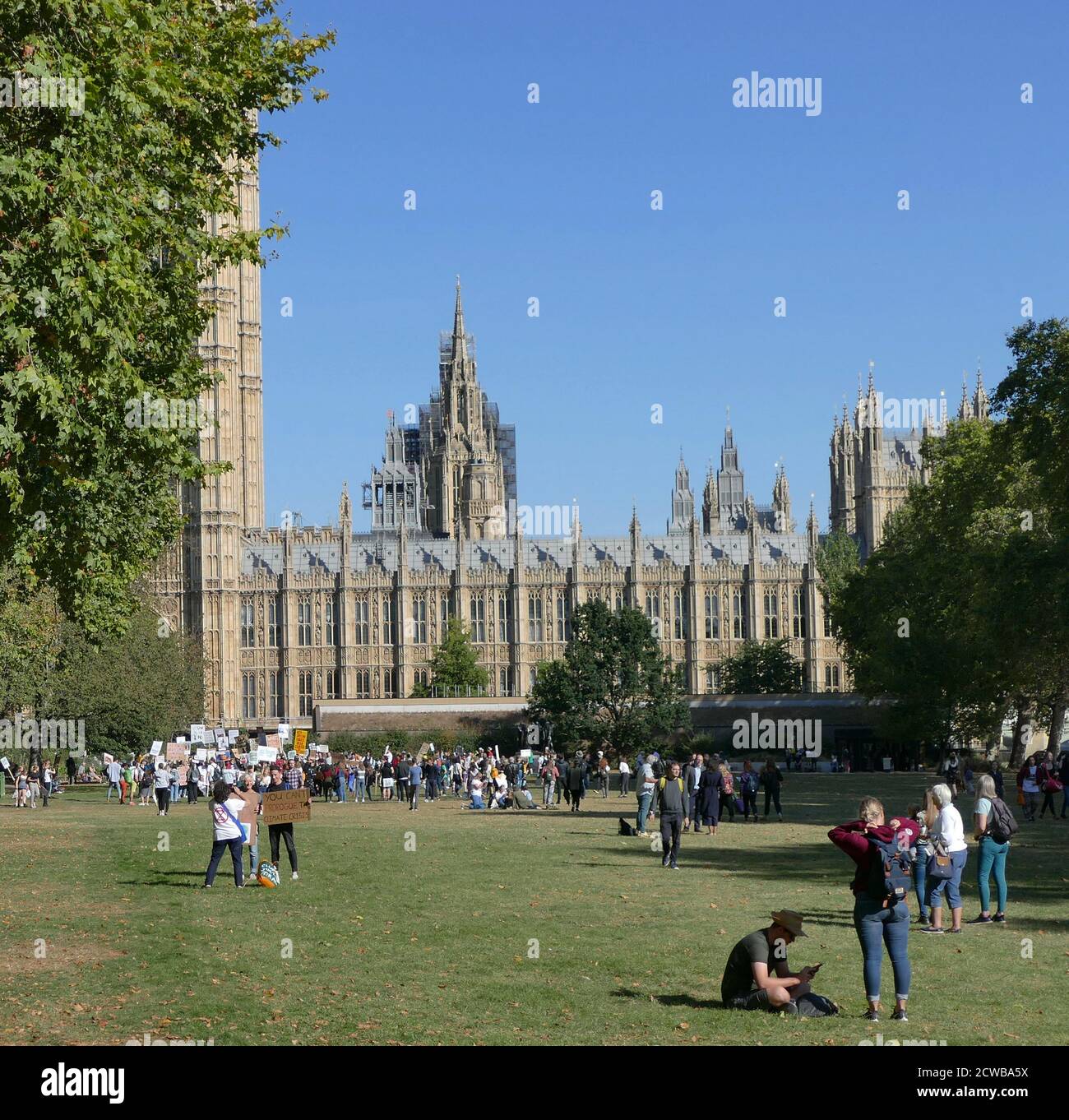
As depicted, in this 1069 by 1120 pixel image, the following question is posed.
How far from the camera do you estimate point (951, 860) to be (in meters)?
16.3

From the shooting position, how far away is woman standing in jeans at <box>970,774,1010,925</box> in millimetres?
16750

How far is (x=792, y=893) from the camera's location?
65.3 ft

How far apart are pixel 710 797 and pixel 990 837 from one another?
12.7 m

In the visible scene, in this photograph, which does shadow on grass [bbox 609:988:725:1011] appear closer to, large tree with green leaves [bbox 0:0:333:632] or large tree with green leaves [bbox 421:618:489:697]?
large tree with green leaves [bbox 0:0:333:632]

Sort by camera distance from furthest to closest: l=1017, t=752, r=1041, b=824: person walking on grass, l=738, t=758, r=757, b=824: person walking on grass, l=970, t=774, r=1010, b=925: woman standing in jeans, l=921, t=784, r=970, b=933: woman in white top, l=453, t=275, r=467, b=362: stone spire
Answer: l=453, t=275, r=467, b=362: stone spire, l=738, t=758, r=757, b=824: person walking on grass, l=1017, t=752, r=1041, b=824: person walking on grass, l=970, t=774, r=1010, b=925: woman standing in jeans, l=921, t=784, r=970, b=933: woman in white top

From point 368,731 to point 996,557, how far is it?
158 ft

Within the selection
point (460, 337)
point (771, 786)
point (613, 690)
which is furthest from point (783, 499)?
point (771, 786)

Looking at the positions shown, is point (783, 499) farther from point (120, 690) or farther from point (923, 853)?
point (923, 853)

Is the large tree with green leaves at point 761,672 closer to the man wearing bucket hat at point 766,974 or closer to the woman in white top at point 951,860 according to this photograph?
the woman in white top at point 951,860

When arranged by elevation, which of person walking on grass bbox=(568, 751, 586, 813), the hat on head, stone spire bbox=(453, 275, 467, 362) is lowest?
person walking on grass bbox=(568, 751, 586, 813)

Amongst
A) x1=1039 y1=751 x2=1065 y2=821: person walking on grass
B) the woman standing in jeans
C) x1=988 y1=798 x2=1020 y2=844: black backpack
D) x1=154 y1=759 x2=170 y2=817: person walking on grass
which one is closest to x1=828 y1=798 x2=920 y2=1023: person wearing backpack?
the woman standing in jeans

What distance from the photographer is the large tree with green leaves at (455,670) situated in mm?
94312

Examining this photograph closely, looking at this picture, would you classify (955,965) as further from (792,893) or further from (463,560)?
(463,560)

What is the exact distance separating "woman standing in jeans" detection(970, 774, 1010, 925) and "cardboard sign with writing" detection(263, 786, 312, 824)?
864cm
